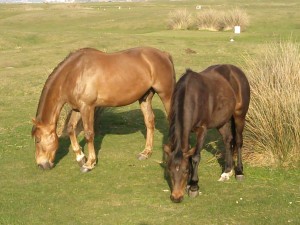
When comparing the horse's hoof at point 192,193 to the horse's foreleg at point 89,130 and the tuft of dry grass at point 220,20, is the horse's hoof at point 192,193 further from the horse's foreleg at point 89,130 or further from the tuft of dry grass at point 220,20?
the tuft of dry grass at point 220,20

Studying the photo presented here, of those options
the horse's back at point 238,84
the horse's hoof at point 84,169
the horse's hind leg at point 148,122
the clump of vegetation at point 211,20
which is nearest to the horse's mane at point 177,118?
the horse's back at point 238,84

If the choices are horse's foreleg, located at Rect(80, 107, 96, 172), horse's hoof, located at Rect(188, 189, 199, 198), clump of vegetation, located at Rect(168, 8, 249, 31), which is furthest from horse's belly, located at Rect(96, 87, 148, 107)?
clump of vegetation, located at Rect(168, 8, 249, 31)

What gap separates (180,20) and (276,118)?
26.3 meters

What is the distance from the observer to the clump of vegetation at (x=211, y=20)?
31.0m

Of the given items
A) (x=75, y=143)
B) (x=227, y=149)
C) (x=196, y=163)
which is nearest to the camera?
(x=196, y=163)

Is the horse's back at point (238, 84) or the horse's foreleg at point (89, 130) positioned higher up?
the horse's back at point (238, 84)

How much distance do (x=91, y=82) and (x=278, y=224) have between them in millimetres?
3660

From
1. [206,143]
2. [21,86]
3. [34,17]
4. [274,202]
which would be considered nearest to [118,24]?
[34,17]

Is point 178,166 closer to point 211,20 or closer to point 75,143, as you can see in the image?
point 75,143

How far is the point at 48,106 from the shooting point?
24.7ft

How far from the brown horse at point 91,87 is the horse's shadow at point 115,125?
103cm

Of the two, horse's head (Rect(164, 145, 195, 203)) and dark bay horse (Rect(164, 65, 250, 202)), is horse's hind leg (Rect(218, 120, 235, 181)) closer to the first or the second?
dark bay horse (Rect(164, 65, 250, 202))

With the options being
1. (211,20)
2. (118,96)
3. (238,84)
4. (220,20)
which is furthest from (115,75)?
(211,20)

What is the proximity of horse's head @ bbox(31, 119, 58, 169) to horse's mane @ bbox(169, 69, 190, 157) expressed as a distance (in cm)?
240
